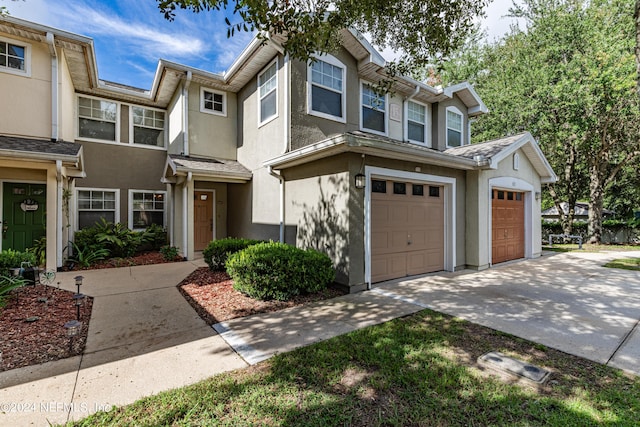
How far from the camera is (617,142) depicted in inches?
599

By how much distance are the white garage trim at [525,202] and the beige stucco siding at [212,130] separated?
8.94 metres

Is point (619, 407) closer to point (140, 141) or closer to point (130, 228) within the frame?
point (130, 228)

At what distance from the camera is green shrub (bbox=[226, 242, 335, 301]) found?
564cm

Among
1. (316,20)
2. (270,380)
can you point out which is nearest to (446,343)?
(270,380)

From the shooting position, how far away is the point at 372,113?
32.1 feet

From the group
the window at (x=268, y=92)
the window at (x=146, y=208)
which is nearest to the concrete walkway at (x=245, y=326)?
the window at (x=146, y=208)

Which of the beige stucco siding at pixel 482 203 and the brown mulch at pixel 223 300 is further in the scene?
the beige stucco siding at pixel 482 203

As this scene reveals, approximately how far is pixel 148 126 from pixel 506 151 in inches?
503

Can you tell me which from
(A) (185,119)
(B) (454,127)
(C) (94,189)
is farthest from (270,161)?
(B) (454,127)

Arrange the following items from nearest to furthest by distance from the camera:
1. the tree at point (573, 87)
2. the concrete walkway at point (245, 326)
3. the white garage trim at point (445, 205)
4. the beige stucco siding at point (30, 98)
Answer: the concrete walkway at point (245, 326)
the white garage trim at point (445, 205)
the beige stucco siding at point (30, 98)
the tree at point (573, 87)

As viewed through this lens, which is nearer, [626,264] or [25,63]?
[25,63]

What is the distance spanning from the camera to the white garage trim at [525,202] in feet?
29.7

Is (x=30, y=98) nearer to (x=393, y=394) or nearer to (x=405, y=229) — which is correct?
(x=405, y=229)

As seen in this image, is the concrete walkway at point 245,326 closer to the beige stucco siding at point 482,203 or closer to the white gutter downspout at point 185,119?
the beige stucco siding at point 482,203
